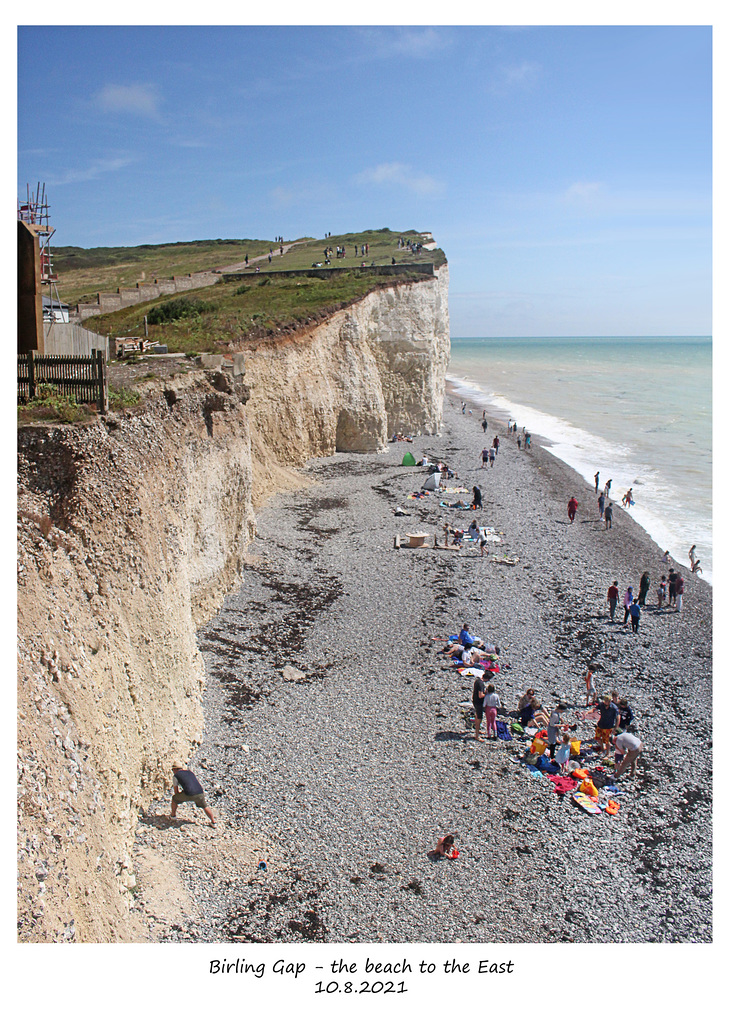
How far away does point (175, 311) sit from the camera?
1331 inches

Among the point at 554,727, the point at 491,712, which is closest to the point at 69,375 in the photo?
the point at 491,712

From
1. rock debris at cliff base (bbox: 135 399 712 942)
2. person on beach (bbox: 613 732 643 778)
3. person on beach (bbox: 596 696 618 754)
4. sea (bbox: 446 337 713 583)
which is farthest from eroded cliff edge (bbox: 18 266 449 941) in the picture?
sea (bbox: 446 337 713 583)

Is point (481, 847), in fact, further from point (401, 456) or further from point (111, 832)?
point (401, 456)

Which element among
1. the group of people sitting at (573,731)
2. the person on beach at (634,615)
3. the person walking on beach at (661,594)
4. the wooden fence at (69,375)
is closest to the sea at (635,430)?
the person walking on beach at (661,594)

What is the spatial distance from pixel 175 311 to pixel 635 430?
1519 inches

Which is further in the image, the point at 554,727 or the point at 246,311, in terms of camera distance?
the point at 246,311

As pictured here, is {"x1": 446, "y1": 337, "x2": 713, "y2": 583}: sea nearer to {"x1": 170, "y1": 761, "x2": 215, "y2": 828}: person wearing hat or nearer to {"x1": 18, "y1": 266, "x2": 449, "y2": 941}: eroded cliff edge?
{"x1": 18, "y1": 266, "x2": 449, "y2": 941}: eroded cliff edge

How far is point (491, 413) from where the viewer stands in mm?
64875

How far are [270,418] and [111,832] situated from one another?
23335 millimetres

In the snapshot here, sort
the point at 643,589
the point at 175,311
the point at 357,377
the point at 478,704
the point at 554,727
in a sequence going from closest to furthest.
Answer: the point at 554,727 < the point at 478,704 < the point at 643,589 < the point at 175,311 < the point at 357,377

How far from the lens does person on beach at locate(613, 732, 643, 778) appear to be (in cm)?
1327

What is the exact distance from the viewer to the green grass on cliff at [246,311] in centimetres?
2883

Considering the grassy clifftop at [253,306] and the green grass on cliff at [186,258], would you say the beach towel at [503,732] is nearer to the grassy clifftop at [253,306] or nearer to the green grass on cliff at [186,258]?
the grassy clifftop at [253,306]

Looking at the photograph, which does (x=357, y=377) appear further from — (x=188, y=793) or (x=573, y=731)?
(x=188, y=793)
